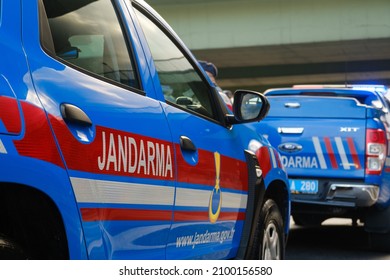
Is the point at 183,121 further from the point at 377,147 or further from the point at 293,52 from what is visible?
the point at 293,52

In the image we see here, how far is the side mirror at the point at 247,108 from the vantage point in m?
4.22

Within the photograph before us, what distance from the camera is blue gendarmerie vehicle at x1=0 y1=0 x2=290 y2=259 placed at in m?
2.43

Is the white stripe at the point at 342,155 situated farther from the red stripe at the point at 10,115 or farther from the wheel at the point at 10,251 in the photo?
the red stripe at the point at 10,115

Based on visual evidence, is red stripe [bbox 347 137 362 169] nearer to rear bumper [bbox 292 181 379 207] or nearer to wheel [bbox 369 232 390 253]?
rear bumper [bbox 292 181 379 207]

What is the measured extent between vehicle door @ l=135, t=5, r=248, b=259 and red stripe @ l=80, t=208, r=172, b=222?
0.16 meters

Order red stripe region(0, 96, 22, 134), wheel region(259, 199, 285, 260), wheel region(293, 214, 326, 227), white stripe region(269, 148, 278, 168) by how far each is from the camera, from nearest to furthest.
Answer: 1. red stripe region(0, 96, 22, 134)
2. wheel region(259, 199, 285, 260)
3. white stripe region(269, 148, 278, 168)
4. wheel region(293, 214, 326, 227)

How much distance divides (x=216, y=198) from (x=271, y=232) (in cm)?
108

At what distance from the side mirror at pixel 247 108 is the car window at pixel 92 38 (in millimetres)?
1057

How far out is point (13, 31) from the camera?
2482mm

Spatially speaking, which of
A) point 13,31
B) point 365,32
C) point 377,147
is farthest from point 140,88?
point 365,32

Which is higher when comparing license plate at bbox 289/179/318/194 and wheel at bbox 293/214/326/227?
license plate at bbox 289/179/318/194

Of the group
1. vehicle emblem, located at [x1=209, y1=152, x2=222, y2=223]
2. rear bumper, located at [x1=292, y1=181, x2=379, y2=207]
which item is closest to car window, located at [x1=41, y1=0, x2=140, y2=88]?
vehicle emblem, located at [x1=209, y1=152, x2=222, y2=223]

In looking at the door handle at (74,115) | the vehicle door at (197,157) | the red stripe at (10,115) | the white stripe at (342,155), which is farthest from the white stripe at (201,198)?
the white stripe at (342,155)
